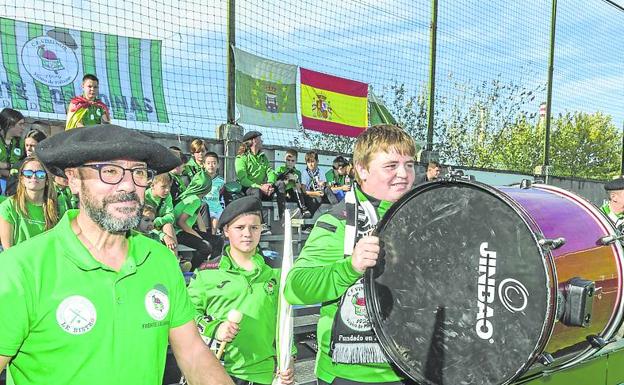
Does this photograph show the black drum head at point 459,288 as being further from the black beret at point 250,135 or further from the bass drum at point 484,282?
the black beret at point 250,135

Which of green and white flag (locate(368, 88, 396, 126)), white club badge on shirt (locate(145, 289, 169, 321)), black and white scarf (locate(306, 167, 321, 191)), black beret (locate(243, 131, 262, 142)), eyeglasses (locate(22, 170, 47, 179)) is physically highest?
green and white flag (locate(368, 88, 396, 126))

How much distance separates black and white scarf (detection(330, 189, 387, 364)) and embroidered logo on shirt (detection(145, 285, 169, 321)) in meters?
0.77

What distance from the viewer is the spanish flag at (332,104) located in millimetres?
9227

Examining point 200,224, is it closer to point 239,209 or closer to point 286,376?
point 239,209

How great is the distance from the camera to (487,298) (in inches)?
89.2

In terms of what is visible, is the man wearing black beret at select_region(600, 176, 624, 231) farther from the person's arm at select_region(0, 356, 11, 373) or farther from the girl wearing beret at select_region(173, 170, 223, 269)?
the person's arm at select_region(0, 356, 11, 373)

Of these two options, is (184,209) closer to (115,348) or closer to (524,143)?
(115,348)

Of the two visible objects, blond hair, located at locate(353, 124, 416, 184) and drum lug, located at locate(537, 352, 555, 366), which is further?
blond hair, located at locate(353, 124, 416, 184)

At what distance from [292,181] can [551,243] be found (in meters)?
6.87

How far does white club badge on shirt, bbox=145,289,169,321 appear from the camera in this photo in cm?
199

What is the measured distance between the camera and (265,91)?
8445mm

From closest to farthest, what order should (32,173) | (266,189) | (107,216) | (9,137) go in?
1. (107,216)
2. (32,173)
3. (9,137)
4. (266,189)

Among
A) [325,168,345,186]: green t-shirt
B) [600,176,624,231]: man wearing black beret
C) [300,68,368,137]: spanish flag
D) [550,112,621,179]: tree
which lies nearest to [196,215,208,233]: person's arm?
[300,68,368,137]: spanish flag

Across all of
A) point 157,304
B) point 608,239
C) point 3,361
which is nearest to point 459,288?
point 608,239
